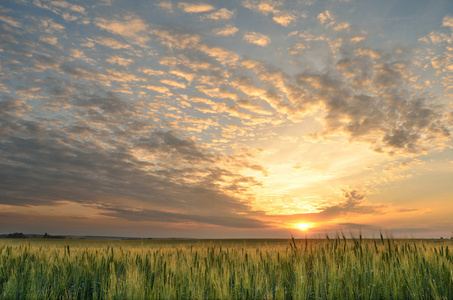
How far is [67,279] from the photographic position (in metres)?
7.29

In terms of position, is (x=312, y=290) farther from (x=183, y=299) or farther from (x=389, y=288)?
(x=183, y=299)

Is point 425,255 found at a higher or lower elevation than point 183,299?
higher

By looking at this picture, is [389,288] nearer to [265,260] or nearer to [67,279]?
[265,260]

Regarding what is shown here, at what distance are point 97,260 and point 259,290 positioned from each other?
4.97 meters

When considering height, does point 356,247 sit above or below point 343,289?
above

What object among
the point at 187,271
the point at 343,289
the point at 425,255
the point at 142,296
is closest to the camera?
the point at 142,296

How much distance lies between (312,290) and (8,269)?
7.98m

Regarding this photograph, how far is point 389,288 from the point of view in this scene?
5.62 m

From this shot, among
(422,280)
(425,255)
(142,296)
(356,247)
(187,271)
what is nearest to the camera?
(142,296)

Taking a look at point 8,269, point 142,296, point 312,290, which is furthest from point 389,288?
point 8,269

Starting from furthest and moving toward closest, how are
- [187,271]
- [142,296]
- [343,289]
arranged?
1. [187,271]
2. [343,289]
3. [142,296]

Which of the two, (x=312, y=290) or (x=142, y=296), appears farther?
(x=312, y=290)

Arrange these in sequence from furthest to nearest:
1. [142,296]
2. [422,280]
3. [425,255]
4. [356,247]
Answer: [356,247]
[425,255]
[422,280]
[142,296]

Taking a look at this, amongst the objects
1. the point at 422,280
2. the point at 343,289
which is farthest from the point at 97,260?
the point at 422,280
